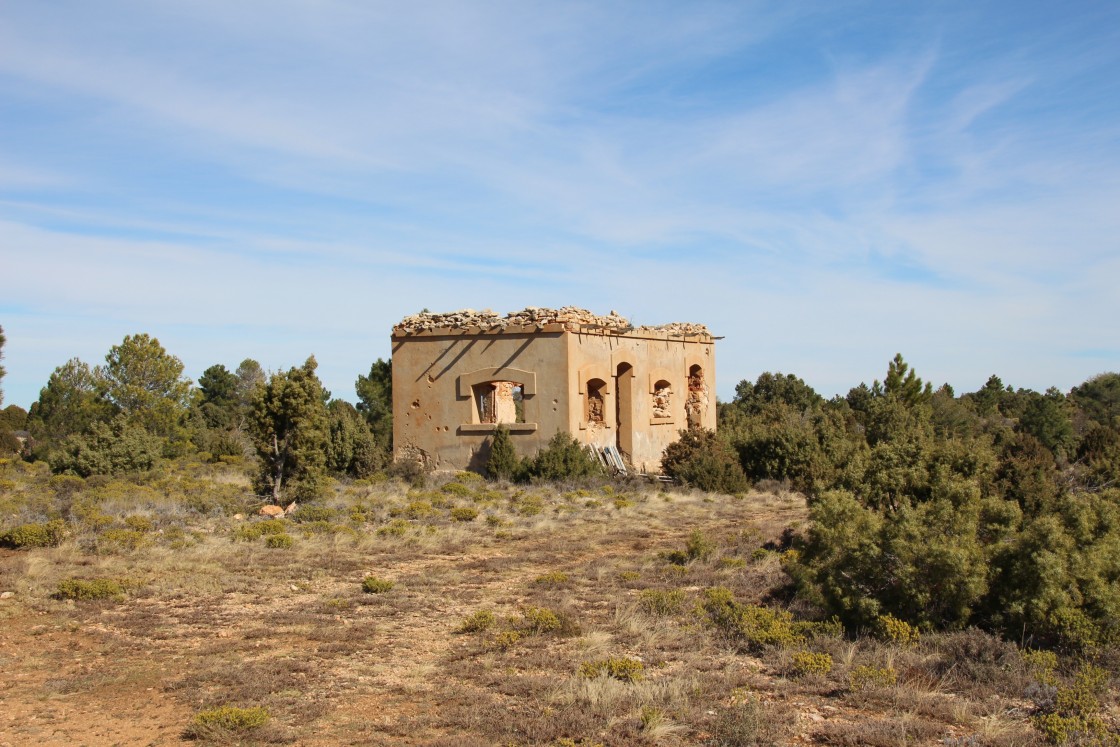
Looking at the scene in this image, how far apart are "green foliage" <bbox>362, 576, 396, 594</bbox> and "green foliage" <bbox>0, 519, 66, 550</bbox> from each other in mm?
4982

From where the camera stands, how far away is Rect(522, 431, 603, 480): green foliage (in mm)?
19859

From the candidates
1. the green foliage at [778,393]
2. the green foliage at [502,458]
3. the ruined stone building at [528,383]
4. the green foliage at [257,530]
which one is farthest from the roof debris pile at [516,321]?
the green foliage at [778,393]

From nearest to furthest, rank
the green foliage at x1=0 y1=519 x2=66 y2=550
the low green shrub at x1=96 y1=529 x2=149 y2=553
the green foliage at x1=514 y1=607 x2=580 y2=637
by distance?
the green foliage at x1=514 y1=607 x2=580 y2=637 → the low green shrub at x1=96 y1=529 x2=149 y2=553 → the green foliage at x1=0 y1=519 x2=66 y2=550

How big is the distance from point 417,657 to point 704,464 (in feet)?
44.9

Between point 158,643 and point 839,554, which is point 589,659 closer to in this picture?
point 839,554

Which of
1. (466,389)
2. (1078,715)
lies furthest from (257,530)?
(1078,715)

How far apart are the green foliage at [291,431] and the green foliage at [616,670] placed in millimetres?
10558

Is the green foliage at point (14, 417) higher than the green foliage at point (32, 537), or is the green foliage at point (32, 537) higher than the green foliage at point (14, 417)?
the green foliage at point (14, 417)

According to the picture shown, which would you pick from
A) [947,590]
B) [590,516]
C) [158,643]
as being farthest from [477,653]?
[590,516]

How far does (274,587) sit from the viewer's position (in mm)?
10531

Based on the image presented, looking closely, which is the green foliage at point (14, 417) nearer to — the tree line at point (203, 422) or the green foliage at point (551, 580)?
the tree line at point (203, 422)

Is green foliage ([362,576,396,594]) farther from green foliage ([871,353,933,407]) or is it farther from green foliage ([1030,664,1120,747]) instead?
green foliage ([871,353,933,407])

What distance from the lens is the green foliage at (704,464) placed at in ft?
Result: 67.4

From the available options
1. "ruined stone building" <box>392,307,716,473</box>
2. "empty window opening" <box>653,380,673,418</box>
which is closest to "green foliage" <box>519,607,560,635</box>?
"ruined stone building" <box>392,307,716,473</box>
